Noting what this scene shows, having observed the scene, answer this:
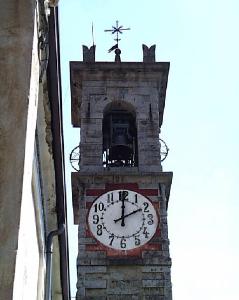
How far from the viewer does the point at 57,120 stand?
5723 mm

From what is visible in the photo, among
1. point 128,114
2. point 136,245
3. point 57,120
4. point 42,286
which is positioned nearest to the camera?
point 57,120

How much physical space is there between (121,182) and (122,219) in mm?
789

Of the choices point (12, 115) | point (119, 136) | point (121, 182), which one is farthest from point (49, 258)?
point (119, 136)

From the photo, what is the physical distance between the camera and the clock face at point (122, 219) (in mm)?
14992

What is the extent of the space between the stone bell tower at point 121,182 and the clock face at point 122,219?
0.02m

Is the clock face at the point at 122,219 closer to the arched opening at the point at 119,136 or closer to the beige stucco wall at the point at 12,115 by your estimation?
the arched opening at the point at 119,136

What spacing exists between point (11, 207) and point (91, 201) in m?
12.0

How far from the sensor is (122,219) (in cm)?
1534

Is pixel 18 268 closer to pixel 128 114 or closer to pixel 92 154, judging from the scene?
pixel 92 154

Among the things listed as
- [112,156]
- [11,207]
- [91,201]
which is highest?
[112,156]

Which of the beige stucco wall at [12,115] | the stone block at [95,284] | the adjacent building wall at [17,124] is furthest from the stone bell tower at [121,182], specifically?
the beige stucco wall at [12,115]

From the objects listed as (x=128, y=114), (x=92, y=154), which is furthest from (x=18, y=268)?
(x=128, y=114)

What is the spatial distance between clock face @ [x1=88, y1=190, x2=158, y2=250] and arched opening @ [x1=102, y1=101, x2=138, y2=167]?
3.25 feet

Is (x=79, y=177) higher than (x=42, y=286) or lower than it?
higher
